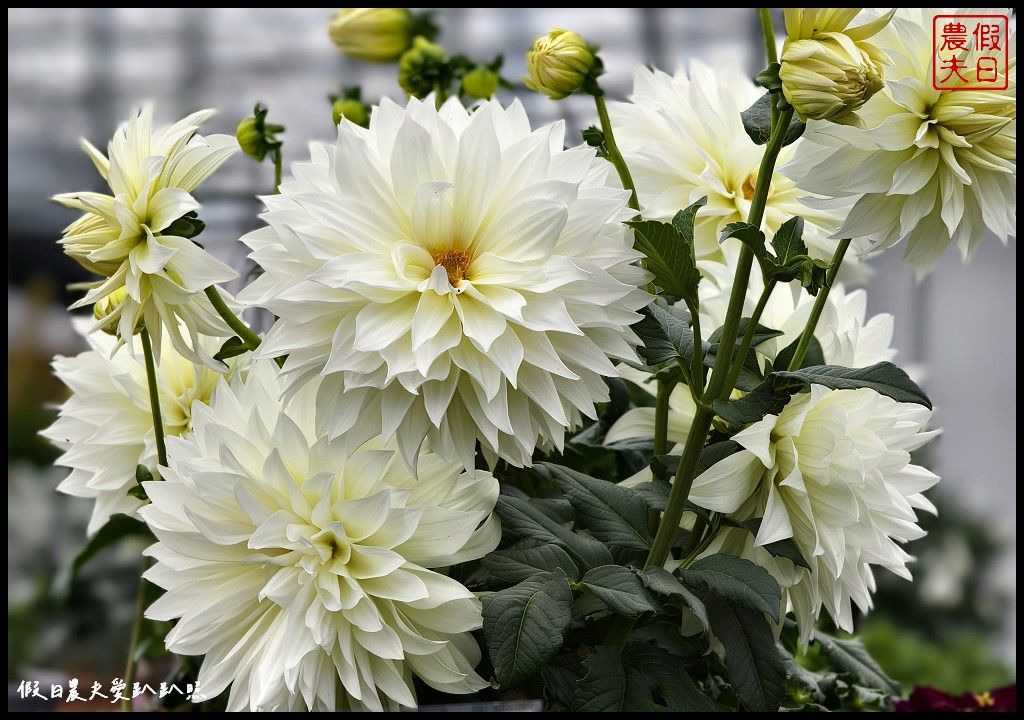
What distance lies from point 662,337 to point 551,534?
0.10 meters

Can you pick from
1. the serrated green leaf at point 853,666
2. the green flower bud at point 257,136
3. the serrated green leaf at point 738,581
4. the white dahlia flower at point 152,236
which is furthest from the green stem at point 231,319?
the serrated green leaf at point 853,666

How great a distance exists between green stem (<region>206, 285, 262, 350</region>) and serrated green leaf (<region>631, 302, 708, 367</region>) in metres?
0.18

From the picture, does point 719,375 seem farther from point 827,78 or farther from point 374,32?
point 374,32

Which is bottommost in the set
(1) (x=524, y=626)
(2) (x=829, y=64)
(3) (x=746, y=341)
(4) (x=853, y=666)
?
(4) (x=853, y=666)

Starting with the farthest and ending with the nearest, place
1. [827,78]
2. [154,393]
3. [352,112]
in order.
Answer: [352,112]
[154,393]
[827,78]

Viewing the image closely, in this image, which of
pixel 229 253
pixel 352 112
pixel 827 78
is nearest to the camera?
pixel 827 78

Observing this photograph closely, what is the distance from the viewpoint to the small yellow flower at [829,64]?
31cm

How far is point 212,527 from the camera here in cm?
35

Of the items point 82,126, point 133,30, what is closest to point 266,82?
point 133,30

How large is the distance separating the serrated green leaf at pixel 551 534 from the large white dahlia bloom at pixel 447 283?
34 mm

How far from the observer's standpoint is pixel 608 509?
0.37m

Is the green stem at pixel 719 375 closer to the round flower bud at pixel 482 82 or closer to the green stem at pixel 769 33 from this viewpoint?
the green stem at pixel 769 33

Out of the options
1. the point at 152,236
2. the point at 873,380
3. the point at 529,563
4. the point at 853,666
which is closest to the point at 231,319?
the point at 152,236

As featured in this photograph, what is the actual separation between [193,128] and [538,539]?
241mm
